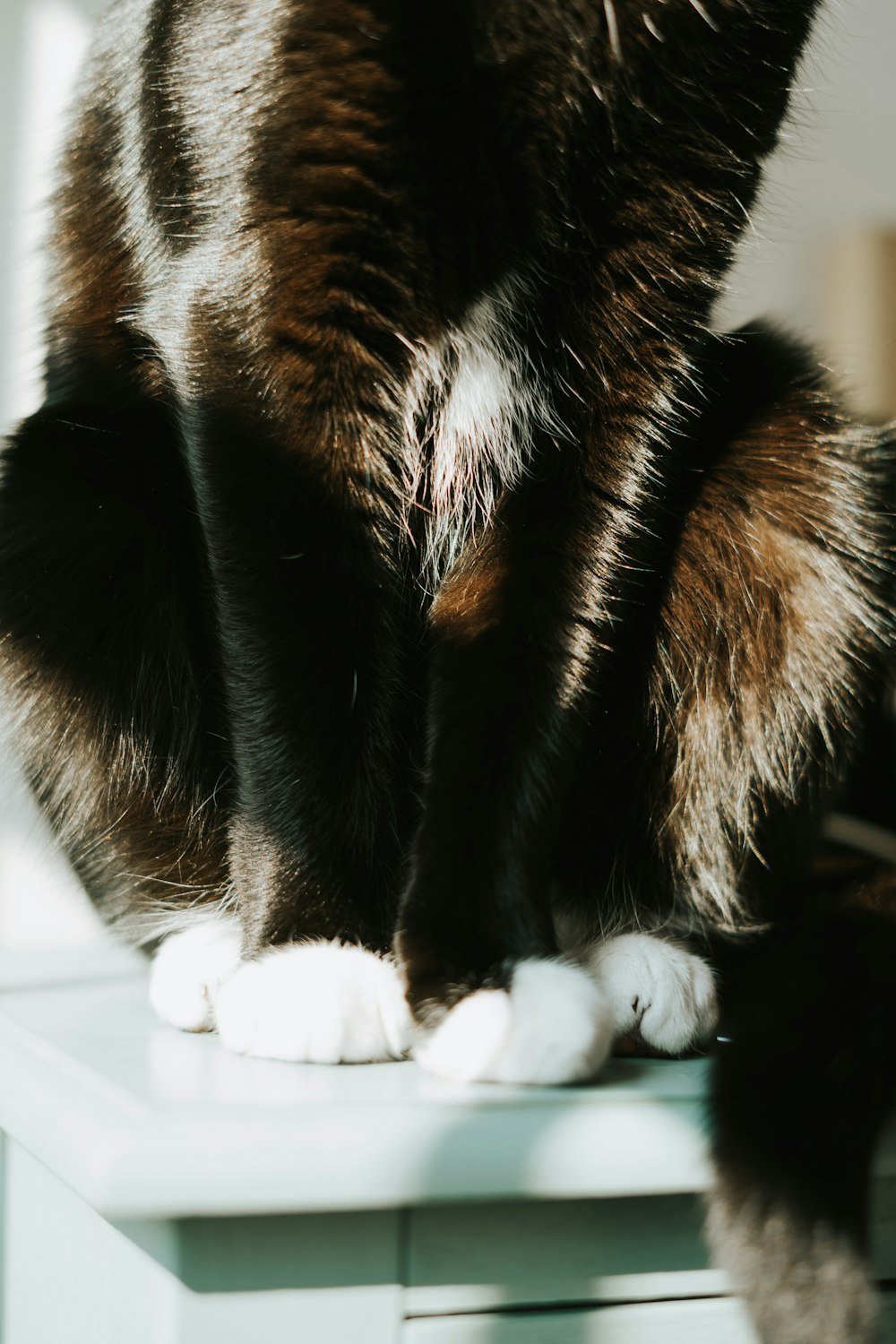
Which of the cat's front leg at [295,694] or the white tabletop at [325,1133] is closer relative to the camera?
the white tabletop at [325,1133]

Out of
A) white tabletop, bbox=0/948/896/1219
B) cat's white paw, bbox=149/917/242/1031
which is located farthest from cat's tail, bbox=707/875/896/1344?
cat's white paw, bbox=149/917/242/1031

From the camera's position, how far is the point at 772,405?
924 millimetres

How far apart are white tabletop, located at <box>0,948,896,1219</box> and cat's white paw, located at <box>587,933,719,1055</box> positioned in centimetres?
6

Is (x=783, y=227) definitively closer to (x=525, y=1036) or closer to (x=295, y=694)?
(x=295, y=694)

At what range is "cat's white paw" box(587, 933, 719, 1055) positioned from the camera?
2.39ft

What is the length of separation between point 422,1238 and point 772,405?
630mm

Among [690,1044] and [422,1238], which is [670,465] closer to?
[690,1044]

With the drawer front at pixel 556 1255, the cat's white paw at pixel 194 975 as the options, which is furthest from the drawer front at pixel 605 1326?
the cat's white paw at pixel 194 975

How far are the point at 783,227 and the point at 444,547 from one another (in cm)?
39

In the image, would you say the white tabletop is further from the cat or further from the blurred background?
the blurred background

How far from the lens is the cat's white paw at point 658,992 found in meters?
0.73

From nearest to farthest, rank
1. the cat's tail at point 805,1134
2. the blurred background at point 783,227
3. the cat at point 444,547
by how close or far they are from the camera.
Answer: the cat's tail at point 805,1134 < the cat at point 444,547 < the blurred background at point 783,227

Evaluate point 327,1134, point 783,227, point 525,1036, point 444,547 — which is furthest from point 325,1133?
point 783,227

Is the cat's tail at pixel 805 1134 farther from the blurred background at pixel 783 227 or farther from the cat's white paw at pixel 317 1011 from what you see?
the blurred background at pixel 783 227
